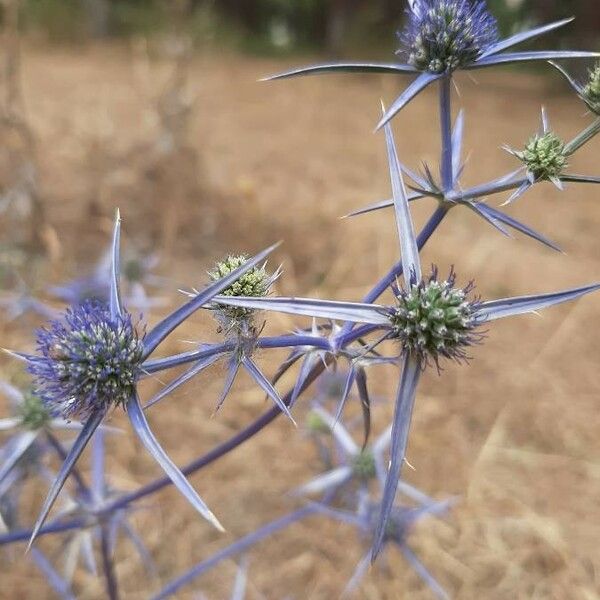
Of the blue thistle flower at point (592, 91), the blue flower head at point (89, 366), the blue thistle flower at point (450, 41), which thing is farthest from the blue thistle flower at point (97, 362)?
the blue thistle flower at point (592, 91)

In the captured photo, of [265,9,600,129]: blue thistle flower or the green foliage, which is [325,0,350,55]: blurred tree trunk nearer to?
the green foliage

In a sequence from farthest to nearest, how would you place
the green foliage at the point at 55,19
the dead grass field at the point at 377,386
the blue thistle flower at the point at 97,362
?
the green foliage at the point at 55,19 → the dead grass field at the point at 377,386 → the blue thistle flower at the point at 97,362

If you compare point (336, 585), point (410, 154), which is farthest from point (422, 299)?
point (410, 154)

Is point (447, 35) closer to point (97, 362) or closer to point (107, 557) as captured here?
point (97, 362)

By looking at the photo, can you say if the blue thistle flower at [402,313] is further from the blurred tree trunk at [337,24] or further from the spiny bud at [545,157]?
the blurred tree trunk at [337,24]

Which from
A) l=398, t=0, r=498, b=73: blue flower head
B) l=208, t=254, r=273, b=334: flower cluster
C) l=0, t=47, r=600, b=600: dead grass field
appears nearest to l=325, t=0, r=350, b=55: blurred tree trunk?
l=0, t=47, r=600, b=600: dead grass field

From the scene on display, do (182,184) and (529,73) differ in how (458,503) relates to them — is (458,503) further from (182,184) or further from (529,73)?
(529,73)

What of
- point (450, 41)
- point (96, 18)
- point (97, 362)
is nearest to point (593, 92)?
point (450, 41)
